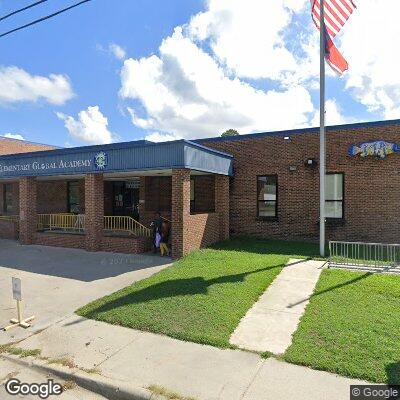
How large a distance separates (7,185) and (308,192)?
745 inches

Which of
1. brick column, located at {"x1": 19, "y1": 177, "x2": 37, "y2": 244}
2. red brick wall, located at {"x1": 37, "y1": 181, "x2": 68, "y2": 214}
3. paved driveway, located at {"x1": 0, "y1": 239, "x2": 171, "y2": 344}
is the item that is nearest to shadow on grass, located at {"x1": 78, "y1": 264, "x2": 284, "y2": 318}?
paved driveway, located at {"x1": 0, "y1": 239, "x2": 171, "y2": 344}

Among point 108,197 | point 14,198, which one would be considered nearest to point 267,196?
point 108,197

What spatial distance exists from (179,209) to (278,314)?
572 centimetres

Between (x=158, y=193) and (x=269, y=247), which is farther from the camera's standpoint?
(x=158, y=193)

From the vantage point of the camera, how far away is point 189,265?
10.4m

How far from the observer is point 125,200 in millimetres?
19797

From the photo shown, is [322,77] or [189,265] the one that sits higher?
[322,77]

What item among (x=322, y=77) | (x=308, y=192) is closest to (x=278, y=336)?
(x=322, y=77)

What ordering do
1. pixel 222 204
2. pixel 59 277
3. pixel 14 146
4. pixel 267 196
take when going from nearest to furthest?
pixel 59 277
pixel 222 204
pixel 267 196
pixel 14 146

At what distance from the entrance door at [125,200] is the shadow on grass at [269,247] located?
660 centimetres

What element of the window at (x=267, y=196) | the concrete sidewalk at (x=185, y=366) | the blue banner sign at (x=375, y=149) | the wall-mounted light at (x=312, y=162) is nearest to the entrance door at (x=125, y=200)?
the window at (x=267, y=196)

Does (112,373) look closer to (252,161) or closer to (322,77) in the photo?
(322,77)

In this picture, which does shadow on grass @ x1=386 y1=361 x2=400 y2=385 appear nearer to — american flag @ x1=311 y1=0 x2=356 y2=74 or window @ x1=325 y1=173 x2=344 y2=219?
american flag @ x1=311 y1=0 x2=356 y2=74

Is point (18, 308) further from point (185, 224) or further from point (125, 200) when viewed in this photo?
point (125, 200)
